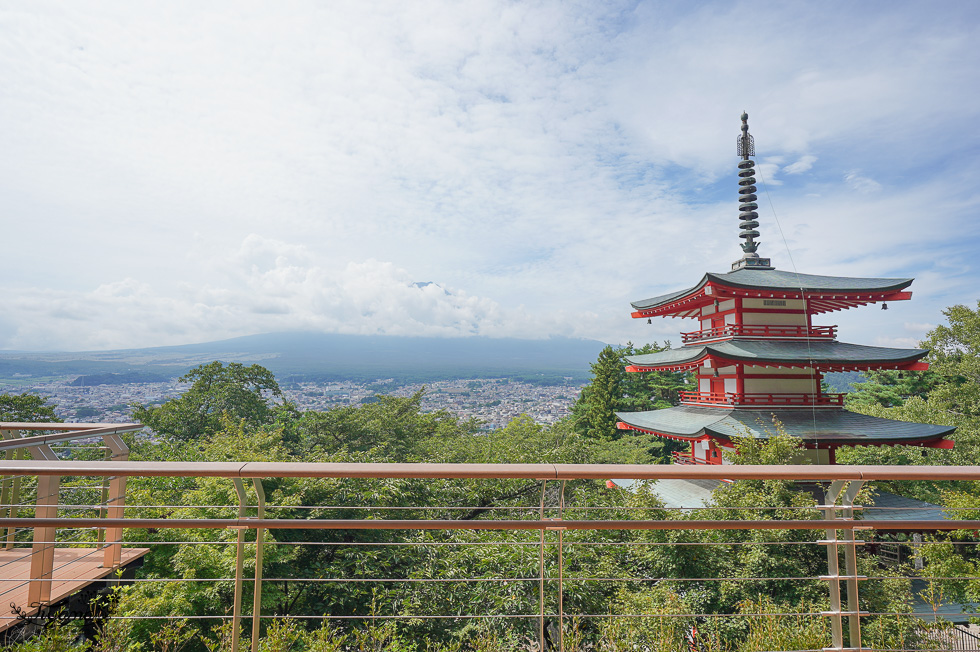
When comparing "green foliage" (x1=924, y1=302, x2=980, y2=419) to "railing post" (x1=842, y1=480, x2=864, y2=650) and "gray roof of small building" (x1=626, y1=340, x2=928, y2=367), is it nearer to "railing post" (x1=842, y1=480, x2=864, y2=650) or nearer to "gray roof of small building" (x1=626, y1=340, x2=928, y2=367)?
"gray roof of small building" (x1=626, y1=340, x2=928, y2=367)

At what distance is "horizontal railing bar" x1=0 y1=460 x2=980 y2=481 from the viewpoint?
5.06 ft

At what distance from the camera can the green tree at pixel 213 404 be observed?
71.5 ft

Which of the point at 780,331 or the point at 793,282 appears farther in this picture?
the point at 793,282

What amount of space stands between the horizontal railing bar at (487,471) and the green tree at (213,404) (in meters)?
21.2

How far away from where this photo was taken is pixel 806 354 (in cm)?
1043

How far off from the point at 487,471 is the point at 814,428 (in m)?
10.9

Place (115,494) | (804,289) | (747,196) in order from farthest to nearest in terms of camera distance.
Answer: (747,196) < (804,289) < (115,494)

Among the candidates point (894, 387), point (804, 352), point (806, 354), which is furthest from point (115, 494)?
point (894, 387)

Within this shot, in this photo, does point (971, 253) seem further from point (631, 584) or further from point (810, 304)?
point (631, 584)

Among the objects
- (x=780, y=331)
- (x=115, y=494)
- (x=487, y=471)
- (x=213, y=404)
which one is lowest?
(x=213, y=404)

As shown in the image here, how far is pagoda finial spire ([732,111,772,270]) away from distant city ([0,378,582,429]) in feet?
50.2

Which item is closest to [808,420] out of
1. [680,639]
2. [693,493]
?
[693,493]

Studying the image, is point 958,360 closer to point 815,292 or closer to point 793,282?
point 793,282

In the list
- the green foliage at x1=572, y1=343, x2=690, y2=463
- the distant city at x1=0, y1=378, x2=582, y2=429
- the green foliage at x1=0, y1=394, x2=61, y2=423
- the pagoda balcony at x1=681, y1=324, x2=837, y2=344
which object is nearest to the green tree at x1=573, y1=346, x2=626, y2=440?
the green foliage at x1=572, y1=343, x2=690, y2=463
